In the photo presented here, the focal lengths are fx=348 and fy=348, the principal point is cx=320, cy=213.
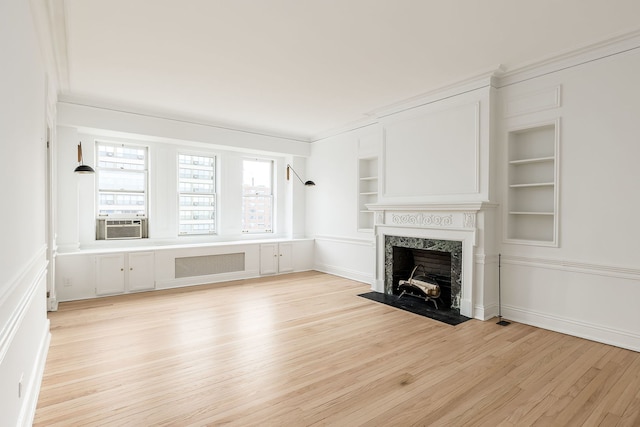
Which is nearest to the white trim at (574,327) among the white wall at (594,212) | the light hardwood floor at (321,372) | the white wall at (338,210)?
the white wall at (594,212)

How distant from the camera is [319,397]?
7.89ft

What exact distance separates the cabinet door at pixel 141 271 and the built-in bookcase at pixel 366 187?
3.52m

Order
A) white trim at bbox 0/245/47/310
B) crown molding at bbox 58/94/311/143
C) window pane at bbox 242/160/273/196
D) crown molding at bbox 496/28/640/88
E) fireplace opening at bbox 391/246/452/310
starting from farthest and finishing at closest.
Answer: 1. window pane at bbox 242/160/273/196
2. crown molding at bbox 58/94/311/143
3. fireplace opening at bbox 391/246/452/310
4. crown molding at bbox 496/28/640/88
5. white trim at bbox 0/245/47/310

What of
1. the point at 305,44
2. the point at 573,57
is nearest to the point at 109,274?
the point at 305,44

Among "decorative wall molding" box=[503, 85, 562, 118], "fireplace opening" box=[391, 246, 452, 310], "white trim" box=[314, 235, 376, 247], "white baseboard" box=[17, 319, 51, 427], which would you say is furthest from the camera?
"white trim" box=[314, 235, 376, 247]

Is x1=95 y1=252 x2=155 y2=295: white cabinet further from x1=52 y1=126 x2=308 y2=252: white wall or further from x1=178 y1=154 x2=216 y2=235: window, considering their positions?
x1=178 y1=154 x2=216 y2=235: window

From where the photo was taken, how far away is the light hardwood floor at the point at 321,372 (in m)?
2.21

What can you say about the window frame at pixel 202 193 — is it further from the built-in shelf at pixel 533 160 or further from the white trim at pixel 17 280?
the built-in shelf at pixel 533 160

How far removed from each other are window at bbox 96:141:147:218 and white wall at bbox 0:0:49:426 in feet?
10.6

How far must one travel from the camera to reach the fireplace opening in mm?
4651

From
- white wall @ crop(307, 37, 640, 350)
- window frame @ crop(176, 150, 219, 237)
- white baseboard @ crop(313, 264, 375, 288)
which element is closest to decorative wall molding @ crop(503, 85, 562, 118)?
white wall @ crop(307, 37, 640, 350)

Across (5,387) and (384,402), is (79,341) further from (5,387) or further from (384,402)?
(384,402)

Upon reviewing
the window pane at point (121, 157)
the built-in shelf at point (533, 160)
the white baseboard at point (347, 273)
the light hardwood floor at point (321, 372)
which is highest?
the window pane at point (121, 157)

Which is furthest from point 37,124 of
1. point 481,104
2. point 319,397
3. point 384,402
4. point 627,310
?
point 627,310
